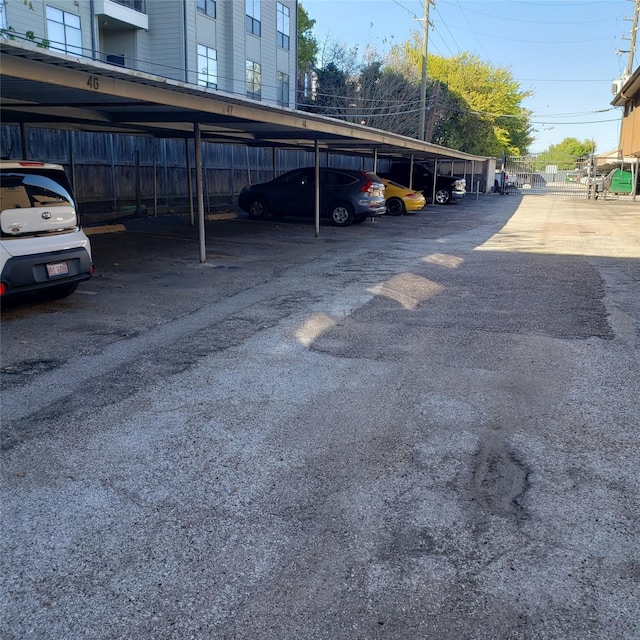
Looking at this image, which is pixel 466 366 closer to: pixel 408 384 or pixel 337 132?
Result: pixel 408 384

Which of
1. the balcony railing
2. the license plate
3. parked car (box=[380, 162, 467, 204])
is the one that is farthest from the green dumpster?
the license plate

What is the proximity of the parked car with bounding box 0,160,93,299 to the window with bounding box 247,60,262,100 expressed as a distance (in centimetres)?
2356

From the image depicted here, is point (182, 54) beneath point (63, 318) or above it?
above

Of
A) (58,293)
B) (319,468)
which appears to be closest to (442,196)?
(58,293)

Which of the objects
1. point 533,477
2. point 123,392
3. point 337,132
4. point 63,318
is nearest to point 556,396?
point 533,477

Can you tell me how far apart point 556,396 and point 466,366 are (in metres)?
1.01

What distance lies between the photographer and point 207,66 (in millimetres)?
27547

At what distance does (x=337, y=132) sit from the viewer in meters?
15.6

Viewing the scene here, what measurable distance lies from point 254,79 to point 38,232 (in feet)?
82.3

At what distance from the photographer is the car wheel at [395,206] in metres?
24.8

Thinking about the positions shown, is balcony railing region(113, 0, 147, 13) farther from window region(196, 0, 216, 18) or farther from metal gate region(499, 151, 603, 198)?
metal gate region(499, 151, 603, 198)

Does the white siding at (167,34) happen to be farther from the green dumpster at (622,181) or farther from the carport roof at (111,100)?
the green dumpster at (622,181)

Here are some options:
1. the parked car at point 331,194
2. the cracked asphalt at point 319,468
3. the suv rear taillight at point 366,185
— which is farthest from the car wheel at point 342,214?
the cracked asphalt at point 319,468

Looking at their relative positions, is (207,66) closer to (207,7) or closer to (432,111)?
(207,7)
